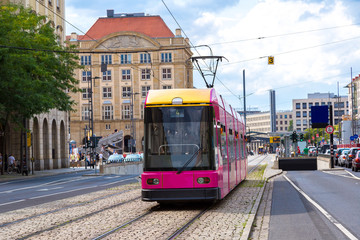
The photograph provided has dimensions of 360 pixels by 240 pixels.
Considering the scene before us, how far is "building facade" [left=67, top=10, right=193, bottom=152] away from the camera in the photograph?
110 meters

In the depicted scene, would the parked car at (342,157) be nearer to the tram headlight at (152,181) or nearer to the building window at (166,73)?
the tram headlight at (152,181)

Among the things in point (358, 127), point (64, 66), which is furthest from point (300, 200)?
point (358, 127)

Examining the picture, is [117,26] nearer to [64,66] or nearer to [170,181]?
[64,66]

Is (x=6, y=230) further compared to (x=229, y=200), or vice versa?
(x=229, y=200)

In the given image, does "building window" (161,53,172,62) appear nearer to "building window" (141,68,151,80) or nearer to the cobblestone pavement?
"building window" (141,68,151,80)

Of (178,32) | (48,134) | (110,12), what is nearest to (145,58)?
(178,32)

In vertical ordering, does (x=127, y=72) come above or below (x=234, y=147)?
above

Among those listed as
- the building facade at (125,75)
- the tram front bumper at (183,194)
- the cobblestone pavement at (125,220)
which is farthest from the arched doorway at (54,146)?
the tram front bumper at (183,194)

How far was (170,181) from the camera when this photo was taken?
49.5 ft

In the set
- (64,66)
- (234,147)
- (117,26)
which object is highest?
(117,26)

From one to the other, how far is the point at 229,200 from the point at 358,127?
117 m

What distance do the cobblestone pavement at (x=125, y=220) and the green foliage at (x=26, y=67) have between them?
23.0m

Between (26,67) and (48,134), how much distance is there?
20.6 m

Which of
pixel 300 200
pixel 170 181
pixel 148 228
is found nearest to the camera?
pixel 148 228
